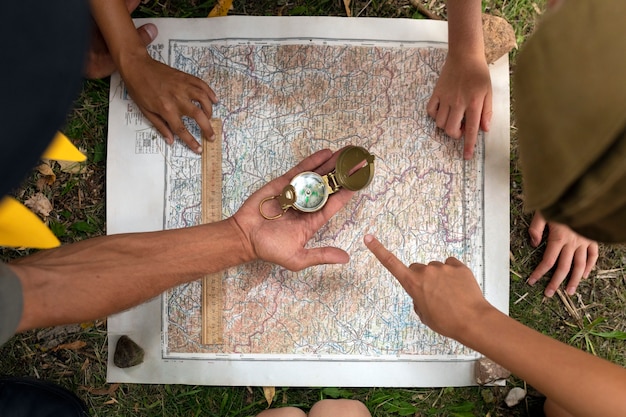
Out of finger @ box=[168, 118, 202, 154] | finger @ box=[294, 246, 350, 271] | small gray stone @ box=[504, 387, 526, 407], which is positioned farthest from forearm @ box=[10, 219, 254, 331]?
small gray stone @ box=[504, 387, 526, 407]

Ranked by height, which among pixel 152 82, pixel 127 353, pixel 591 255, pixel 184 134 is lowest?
pixel 127 353

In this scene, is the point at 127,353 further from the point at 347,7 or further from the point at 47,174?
the point at 347,7

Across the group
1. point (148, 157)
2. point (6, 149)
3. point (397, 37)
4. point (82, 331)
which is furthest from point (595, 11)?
point (82, 331)

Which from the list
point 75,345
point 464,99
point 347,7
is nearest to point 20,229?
point 75,345

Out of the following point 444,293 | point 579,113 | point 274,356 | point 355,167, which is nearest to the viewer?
point 579,113

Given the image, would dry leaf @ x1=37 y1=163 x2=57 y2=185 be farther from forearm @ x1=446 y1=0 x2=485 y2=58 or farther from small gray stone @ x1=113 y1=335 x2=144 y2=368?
forearm @ x1=446 y1=0 x2=485 y2=58

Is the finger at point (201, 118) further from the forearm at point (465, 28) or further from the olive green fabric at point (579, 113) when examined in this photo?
the olive green fabric at point (579, 113)
